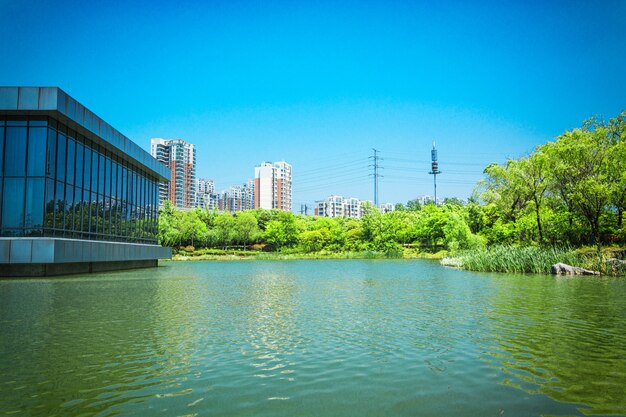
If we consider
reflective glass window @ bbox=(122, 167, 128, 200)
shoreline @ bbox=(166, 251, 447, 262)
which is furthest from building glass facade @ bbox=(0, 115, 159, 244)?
shoreline @ bbox=(166, 251, 447, 262)

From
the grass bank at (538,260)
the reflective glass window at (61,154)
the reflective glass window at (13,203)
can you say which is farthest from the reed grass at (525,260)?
the reflective glass window at (13,203)

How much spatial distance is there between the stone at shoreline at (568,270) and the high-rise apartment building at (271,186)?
14303 cm

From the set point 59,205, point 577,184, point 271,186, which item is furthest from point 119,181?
Result: point 271,186

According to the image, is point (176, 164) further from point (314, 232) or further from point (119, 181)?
point (119, 181)

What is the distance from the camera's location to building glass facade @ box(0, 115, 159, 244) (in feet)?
75.7

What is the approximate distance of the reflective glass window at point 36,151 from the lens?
2333 centimetres

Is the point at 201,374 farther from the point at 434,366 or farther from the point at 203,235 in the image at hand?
the point at 203,235

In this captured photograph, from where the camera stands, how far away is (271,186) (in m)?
168

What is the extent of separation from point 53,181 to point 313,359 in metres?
22.1

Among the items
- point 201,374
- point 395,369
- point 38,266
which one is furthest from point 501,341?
point 38,266

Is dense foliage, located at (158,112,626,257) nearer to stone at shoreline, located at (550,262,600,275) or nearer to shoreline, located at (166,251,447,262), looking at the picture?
shoreline, located at (166,251,447,262)

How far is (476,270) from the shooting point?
101 ft

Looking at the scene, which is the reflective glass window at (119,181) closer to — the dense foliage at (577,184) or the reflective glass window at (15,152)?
the reflective glass window at (15,152)

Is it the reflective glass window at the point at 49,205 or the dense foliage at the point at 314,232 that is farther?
the dense foliage at the point at 314,232
